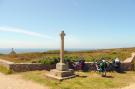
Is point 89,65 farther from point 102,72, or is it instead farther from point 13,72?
point 13,72

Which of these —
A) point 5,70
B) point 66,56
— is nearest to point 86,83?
point 66,56

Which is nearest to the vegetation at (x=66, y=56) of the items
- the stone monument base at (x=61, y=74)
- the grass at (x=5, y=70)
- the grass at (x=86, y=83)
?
the grass at (x=5, y=70)

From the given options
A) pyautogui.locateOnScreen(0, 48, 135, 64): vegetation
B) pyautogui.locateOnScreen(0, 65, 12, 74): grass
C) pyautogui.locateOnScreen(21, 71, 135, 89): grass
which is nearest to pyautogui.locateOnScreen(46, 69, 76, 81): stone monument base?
pyautogui.locateOnScreen(21, 71, 135, 89): grass

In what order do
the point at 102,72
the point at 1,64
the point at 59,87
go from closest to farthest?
the point at 59,87
the point at 102,72
the point at 1,64

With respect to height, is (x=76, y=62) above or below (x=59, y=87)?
above

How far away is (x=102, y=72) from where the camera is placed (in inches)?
676

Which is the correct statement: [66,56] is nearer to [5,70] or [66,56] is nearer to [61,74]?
[5,70]

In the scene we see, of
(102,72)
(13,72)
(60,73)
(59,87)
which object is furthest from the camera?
(13,72)

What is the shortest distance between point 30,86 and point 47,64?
655 cm

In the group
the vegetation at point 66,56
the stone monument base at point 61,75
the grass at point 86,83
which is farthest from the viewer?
the vegetation at point 66,56

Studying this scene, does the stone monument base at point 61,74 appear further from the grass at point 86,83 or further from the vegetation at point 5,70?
the vegetation at point 5,70

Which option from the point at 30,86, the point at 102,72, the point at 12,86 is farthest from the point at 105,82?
the point at 12,86

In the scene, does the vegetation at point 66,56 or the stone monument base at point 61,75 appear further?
the vegetation at point 66,56

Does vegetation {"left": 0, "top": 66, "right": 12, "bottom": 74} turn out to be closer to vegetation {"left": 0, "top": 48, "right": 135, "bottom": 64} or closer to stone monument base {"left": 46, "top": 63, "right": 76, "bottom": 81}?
vegetation {"left": 0, "top": 48, "right": 135, "bottom": 64}
